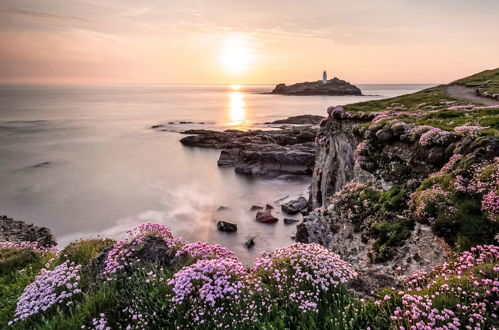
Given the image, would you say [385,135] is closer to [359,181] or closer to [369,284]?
[359,181]

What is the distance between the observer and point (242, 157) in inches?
2032

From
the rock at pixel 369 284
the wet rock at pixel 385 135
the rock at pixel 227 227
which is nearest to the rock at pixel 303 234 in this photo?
the wet rock at pixel 385 135

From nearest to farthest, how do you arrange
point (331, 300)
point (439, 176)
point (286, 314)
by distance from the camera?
1. point (286, 314)
2. point (331, 300)
3. point (439, 176)

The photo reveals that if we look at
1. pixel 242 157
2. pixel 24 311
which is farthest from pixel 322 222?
pixel 242 157

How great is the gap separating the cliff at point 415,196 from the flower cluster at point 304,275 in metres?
1.51

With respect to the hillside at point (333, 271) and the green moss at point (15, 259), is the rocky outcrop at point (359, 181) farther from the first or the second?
the green moss at point (15, 259)

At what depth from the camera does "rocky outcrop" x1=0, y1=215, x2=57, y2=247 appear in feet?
66.4

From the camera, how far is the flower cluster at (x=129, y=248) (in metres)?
7.52

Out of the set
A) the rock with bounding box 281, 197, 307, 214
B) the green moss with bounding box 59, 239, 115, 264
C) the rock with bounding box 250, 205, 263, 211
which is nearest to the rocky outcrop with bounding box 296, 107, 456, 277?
the rock with bounding box 281, 197, 307, 214

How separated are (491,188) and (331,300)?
737 cm

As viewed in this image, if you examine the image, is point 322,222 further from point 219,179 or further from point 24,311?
point 219,179

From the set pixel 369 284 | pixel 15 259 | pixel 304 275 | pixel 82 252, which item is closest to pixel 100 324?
pixel 82 252

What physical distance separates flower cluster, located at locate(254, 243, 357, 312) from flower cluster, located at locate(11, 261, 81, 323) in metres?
4.27

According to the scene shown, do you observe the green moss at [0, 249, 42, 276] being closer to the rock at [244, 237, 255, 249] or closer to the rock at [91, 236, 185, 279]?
the rock at [91, 236, 185, 279]
